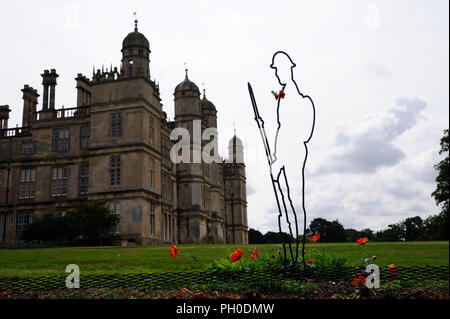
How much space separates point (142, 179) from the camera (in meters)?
34.2

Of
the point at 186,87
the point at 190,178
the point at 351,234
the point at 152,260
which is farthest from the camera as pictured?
the point at 351,234

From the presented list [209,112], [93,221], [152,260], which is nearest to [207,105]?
[209,112]

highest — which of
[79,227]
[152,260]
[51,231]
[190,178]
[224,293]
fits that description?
[190,178]

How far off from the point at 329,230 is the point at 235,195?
106ft

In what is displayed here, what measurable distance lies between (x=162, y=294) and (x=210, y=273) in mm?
952

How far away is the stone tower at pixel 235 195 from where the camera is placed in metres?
59.2

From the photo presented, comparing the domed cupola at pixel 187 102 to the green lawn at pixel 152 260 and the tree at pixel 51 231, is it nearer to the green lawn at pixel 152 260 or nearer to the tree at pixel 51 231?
the tree at pixel 51 231

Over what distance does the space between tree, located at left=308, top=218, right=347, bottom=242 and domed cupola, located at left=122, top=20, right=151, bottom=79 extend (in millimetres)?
57223

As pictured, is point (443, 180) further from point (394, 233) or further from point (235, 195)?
point (394, 233)

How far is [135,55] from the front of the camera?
120 feet

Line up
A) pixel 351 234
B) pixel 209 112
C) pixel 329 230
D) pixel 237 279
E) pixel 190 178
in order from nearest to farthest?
pixel 237 279, pixel 190 178, pixel 209 112, pixel 329 230, pixel 351 234

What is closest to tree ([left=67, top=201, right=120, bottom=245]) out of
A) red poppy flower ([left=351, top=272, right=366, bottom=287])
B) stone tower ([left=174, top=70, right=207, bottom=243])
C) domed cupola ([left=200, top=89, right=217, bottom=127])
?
stone tower ([left=174, top=70, right=207, bottom=243])

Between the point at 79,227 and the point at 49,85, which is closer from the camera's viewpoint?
the point at 79,227
